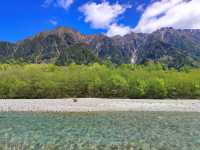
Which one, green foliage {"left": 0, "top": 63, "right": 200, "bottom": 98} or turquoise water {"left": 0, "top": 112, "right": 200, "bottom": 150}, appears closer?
turquoise water {"left": 0, "top": 112, "right": 200, "bottom": 150}

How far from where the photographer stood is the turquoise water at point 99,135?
599 inches

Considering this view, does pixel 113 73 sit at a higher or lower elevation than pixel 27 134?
higher

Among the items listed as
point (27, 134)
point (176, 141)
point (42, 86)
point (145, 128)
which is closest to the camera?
point (176, 141)

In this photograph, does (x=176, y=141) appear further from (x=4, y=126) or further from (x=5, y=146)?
(x=4, y=126)

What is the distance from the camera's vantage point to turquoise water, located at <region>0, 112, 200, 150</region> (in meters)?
15.2

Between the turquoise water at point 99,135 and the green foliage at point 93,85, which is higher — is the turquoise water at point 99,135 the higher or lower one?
the lower one

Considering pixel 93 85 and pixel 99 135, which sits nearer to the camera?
pixel 99 135

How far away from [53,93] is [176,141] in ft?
113

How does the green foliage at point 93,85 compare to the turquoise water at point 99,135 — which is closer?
the turquoise water at point 99,135

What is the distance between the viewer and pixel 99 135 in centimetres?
1800

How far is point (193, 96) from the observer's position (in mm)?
50594

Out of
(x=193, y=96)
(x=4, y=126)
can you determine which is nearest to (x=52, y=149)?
(x=4, y=126)

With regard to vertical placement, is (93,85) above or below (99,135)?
above

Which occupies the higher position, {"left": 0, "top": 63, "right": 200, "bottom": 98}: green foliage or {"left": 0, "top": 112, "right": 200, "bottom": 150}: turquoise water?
{"left": 0, "top": 63, "right": 200, "bottom": 98}: green foliage
